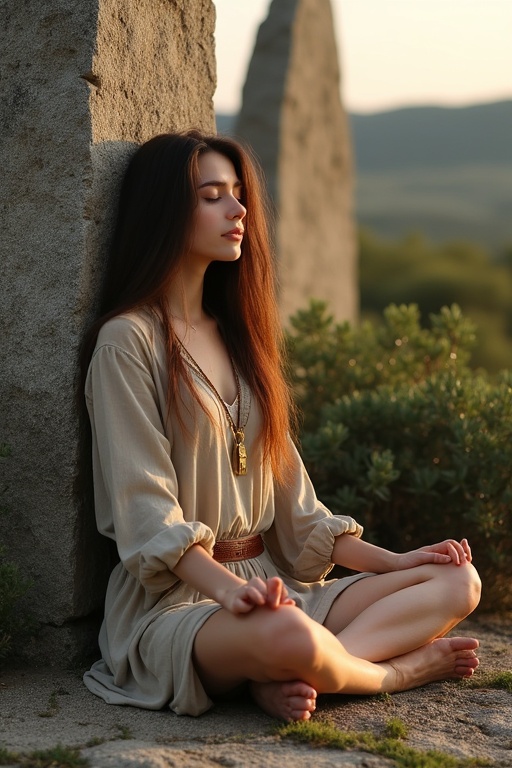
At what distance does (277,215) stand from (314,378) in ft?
7.42

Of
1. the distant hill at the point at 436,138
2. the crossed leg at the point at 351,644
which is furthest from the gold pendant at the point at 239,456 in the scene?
the distant hill at the point at 436,138

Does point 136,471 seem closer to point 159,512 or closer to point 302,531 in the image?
point 159,512

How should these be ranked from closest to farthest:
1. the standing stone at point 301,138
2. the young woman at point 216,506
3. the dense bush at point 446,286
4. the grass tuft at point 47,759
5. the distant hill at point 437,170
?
the grass tuft at point 47,759, the young woman at point 216,506, the standing stone at point 301,138, the dense bush at point 446,286, the distant hill at point 437,170

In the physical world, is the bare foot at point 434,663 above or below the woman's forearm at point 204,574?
below

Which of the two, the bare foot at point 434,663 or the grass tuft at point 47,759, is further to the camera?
the bare foot at point 434,663

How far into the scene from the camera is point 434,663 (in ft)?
10.5

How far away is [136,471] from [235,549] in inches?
18.9

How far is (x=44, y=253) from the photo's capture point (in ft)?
10.4

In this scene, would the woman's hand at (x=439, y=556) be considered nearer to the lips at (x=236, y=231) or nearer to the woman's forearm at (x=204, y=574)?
the woman's forearm at (x=204, y=574)

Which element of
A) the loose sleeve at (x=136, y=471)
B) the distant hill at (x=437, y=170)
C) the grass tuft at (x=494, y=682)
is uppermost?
the distant hill at (x=437, y=170)

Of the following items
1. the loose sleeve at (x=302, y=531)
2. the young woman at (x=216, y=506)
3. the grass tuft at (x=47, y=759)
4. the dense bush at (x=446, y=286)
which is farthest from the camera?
the dense bush at (x=446, y=286)

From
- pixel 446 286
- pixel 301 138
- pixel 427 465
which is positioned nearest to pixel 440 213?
pixel 446 286

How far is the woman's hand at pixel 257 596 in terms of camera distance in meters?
2.60

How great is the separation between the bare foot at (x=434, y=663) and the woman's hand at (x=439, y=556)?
241mm
